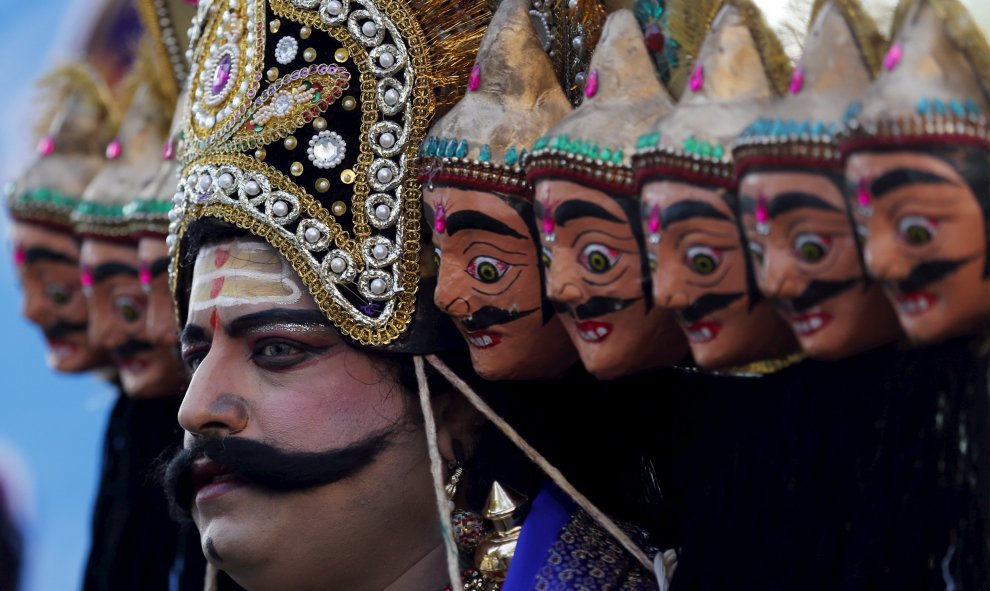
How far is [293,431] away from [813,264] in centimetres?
89

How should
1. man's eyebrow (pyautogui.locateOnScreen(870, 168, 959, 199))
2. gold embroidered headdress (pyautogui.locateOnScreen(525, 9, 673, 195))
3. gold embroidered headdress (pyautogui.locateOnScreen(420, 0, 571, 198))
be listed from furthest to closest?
gold embroidered headdress (pyautogui.locateOnScreen(420, 0, 571, 198)) → gold embroidered headdress (pyautogui.locateOnScreen(525, 9, 673, 195)) → man's eyebrow (pyautogui.locateOnScreen(870, 168, 959, 199))

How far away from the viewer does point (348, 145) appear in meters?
2.35

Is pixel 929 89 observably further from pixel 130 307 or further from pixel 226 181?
pixel 130 307

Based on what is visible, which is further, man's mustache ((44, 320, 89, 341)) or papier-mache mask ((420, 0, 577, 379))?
man's mustache ((44, 320, 89, 341))

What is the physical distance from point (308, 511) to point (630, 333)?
23.4 inches

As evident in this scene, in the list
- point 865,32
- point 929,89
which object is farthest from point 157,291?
point 929,89

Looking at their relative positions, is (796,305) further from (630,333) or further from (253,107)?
(253,107)

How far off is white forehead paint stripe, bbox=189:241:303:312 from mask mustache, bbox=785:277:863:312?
34.2 inches

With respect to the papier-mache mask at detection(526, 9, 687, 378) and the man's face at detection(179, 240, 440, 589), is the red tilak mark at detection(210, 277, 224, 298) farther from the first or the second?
the papier-mache mask at detection(526, 9, 687, 378)

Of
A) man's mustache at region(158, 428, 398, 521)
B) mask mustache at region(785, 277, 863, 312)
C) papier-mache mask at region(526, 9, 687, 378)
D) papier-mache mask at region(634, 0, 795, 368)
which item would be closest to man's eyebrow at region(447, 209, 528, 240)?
papier-mache mask at region(526, 9, 687, 378)

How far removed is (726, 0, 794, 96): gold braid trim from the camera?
1.90 m

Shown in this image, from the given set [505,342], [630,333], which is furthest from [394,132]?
[630,333]

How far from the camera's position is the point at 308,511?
2.31 meters

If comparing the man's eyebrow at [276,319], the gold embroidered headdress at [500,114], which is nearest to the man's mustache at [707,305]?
the gold embroidered headdress at [500,114]
